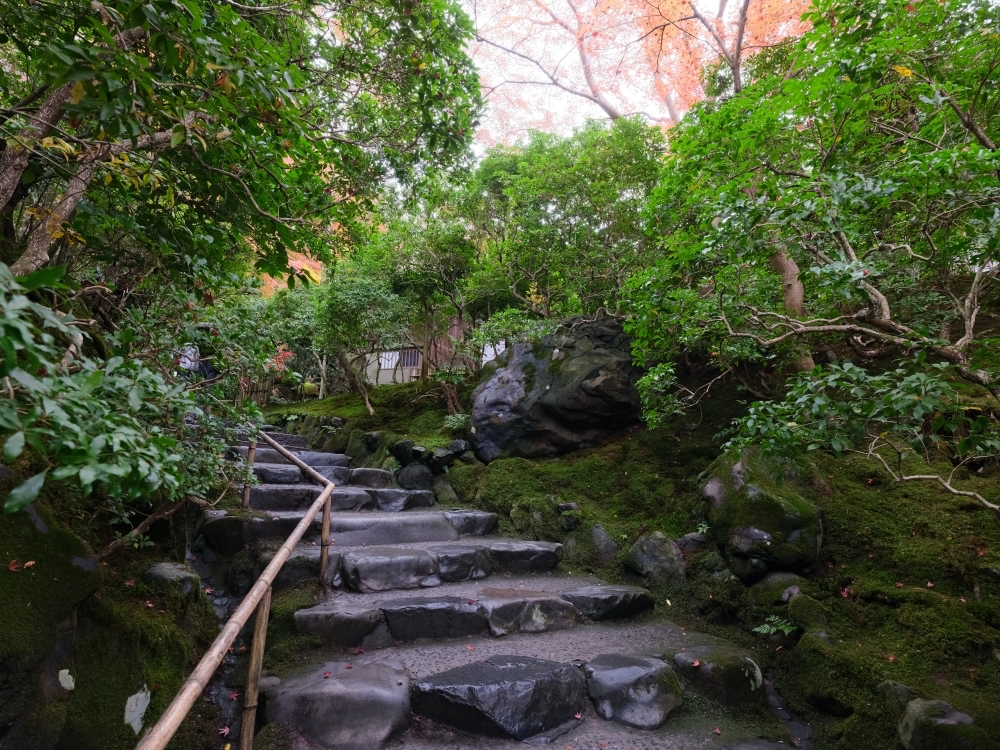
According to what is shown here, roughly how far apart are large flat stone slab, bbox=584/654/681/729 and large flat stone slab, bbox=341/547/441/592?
190 centimetres

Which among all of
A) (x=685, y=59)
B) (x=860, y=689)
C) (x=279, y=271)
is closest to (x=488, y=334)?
(x=279, y=271)

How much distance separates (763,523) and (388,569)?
3651 mm

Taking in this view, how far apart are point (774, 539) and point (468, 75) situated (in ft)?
16.9

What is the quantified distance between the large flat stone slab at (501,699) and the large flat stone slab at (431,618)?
653 mm

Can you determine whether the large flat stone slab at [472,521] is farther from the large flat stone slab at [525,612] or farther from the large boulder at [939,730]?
the large boulder at [939,730]

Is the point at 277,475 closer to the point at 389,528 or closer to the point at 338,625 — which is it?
the point at 389,528

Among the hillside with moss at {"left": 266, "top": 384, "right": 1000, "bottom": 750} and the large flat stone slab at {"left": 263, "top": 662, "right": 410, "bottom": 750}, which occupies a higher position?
the hillside with moss at {"left": 266, "top": 384, "right": 1000, "bottom": 750}

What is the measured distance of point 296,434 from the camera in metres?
11.4

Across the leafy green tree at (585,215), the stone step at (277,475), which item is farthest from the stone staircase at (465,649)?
the leafy green tree at (585,215)

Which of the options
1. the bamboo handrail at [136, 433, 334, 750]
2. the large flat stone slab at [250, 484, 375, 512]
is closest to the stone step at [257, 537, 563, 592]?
the large flat stone slab at [250, 484, 375, 512]

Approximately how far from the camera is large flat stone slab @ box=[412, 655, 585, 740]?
10.9 ft

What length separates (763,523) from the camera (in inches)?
189

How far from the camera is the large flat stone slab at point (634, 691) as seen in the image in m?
Answer: 3.60

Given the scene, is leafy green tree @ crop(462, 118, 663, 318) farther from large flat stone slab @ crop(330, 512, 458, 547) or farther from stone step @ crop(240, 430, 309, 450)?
stone step @ crop(240, 430, 309, 450)
